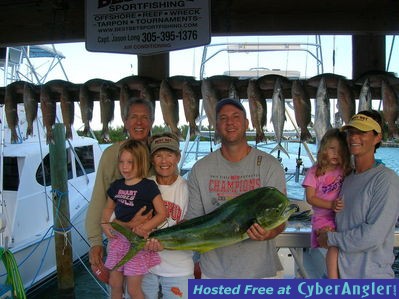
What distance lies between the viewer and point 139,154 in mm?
2660

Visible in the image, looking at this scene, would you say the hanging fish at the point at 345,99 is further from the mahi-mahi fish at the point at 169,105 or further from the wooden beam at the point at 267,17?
the mahi-mahi fish at the point at 169,105

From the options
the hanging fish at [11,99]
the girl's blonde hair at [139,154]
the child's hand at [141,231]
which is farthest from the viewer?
the hanging fish at [11,99]

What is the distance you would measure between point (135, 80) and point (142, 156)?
66 cm

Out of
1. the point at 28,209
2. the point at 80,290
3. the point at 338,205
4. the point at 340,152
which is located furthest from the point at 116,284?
the point at 80,290

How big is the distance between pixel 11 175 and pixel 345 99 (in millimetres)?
7239

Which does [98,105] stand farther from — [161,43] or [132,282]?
[132,282]

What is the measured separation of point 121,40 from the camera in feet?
10.1

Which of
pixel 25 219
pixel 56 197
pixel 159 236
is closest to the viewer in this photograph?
pixel 159 236

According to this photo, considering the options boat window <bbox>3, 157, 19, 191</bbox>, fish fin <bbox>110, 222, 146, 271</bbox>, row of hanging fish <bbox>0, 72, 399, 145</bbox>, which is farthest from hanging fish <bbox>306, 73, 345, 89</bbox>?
boat window <bbox>3, 157, 19, 191</bbox>

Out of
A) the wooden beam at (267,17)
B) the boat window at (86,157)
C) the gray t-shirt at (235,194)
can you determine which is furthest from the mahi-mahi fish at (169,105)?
the boat window at (86,157)

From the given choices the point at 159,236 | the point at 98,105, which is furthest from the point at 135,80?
the point at 159,236

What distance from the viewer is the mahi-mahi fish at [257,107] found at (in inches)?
118

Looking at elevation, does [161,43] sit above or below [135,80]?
above

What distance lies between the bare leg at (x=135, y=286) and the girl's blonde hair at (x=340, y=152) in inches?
55.5
